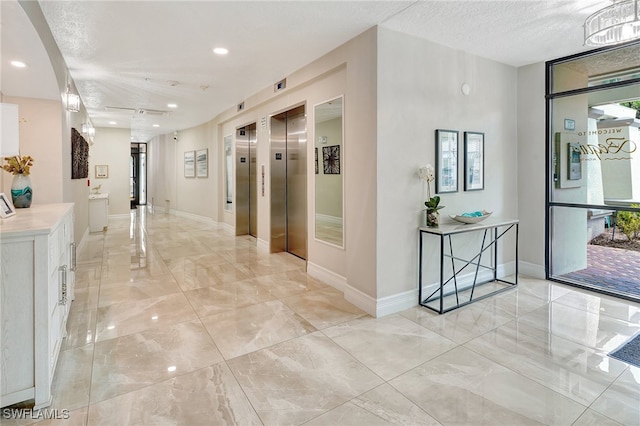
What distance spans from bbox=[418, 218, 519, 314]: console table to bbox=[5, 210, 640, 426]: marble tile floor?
0.52 ft

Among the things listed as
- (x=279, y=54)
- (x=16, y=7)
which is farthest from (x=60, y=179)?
(x=279, y=54)

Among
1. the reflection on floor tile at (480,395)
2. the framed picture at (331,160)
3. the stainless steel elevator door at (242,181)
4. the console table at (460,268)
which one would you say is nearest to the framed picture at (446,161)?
the console table at (460,268)

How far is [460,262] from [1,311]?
4.17m

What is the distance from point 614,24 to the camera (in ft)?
7.93

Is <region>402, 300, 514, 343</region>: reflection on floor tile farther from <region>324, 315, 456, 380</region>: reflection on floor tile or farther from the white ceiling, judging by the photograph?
the white ceiling

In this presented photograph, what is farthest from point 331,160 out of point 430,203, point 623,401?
point 623,401

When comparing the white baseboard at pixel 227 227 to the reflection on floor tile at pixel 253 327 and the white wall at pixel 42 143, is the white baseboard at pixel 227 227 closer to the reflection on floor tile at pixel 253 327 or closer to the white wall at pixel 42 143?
the white wall at pixel 42 143

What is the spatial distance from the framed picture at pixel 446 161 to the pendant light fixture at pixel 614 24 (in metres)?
1.41

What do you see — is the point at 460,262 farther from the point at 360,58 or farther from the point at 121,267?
the point at 121,267

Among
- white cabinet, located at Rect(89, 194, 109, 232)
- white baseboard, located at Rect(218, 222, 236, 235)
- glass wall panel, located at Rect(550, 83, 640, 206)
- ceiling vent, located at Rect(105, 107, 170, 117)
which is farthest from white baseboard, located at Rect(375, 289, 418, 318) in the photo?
white cabinet, located at Rect(89, 194, 109, 232)

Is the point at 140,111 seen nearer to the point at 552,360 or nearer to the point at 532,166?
the point at 532,166

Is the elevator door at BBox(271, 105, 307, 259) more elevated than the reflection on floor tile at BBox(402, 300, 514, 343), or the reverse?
the elevator door at BBox(271, 105, 307, 259)

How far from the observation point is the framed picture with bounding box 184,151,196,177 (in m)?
9.88

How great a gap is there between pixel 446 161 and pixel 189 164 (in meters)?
8.36
